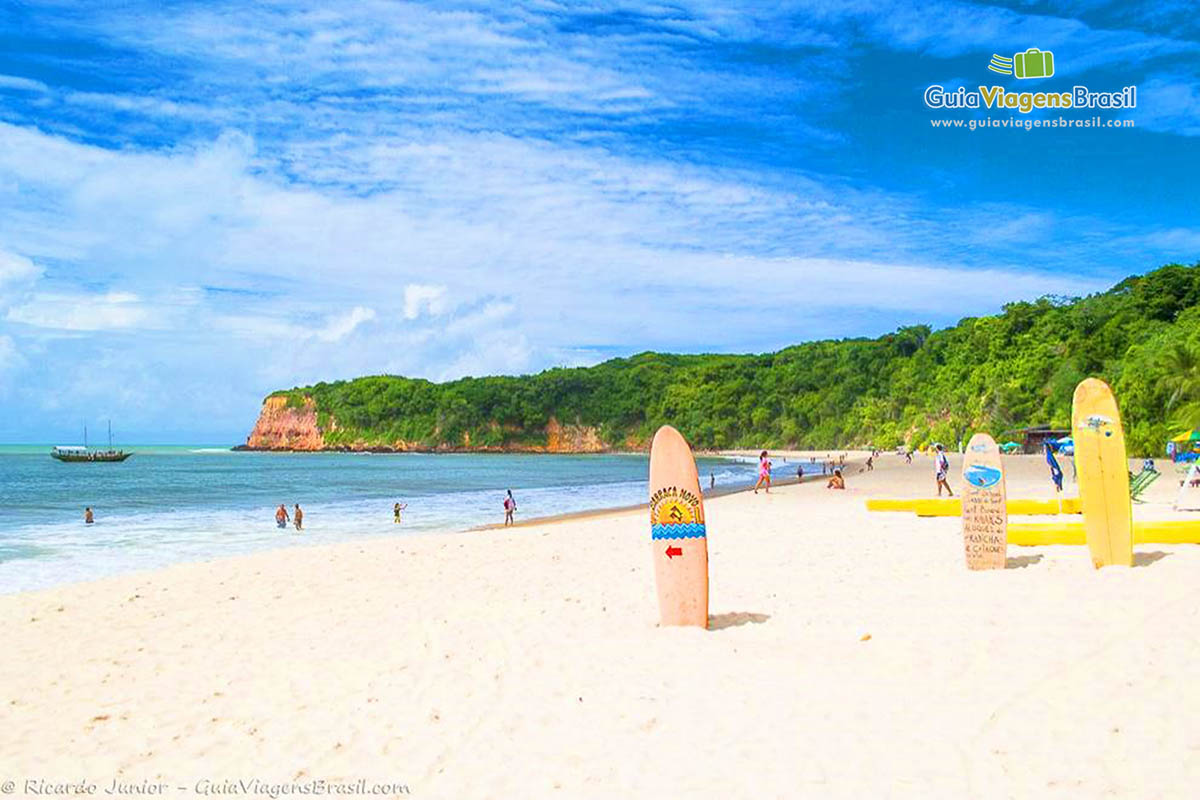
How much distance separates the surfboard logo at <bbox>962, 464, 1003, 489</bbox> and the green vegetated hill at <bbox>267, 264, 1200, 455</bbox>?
104 ft

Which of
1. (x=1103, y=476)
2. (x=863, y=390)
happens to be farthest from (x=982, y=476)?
(x=863, y=390)

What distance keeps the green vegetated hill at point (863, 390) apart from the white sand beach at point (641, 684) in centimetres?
3414

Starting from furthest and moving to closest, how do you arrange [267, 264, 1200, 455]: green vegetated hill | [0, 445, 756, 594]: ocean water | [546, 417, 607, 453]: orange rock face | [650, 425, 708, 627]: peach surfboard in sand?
[546, 417, 607, 453]: orange rock face
[267, 264, 1200, 455]: green vegetated hill
[0, 445, 756, 594]: ocean water
[650, 425, 708, 627]: peach surfboard in sand

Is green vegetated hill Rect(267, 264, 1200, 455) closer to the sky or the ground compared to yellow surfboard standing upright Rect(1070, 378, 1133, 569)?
closer to the sky

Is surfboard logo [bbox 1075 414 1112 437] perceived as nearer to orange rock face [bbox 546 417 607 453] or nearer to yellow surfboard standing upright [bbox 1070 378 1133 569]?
yellow surfboard standing upright [bbox 1070 378 1133 569]

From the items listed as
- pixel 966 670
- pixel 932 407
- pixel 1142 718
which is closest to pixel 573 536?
pixel 966 670

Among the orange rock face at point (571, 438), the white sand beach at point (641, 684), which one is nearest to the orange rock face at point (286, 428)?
the orange rock face at point (571, 438)

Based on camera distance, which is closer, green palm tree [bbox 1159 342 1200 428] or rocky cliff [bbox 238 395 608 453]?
green palm tree [bbox 1159 342 1200 428]

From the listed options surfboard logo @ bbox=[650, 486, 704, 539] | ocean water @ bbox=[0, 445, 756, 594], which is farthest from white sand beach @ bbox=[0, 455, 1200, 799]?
ocean water @ bbox=[0, 445, 756, 594]

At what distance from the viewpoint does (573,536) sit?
16.2 metres

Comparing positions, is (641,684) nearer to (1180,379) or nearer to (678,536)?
(678,536)

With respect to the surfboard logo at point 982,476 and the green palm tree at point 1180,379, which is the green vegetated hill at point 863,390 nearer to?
the green palm tree at point 1180,379

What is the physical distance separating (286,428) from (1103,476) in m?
153

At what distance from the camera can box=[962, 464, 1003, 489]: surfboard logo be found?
951 centimetres
